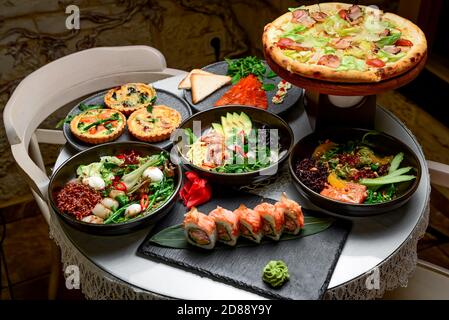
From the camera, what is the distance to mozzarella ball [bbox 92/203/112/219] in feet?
6.35

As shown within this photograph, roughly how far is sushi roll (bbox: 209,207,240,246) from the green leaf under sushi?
0.03 metres

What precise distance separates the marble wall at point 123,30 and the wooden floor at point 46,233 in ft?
0.79

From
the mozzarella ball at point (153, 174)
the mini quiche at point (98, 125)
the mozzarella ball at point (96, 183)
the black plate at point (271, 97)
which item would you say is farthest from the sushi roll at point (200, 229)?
the black plate at point (271, 97)

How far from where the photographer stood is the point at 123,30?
3537 mm

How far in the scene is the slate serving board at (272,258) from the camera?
5.64 feet

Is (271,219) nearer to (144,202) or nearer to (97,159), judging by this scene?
(144,202)

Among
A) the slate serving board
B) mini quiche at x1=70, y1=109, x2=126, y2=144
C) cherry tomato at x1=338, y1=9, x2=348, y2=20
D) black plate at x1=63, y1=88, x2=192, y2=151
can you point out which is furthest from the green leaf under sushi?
cherry tomato at x1=338, y1=9, x2=348, y2=20

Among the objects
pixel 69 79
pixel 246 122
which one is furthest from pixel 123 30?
pixel 246 122

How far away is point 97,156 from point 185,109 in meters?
0.50

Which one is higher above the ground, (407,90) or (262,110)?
(262,110)

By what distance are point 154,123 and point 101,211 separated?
0.58 meters

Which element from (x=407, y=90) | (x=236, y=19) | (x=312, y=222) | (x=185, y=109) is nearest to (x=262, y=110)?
(x=185, y=109)

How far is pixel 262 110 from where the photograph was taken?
2.35 meters

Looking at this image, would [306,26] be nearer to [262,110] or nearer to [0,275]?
[262,110]
